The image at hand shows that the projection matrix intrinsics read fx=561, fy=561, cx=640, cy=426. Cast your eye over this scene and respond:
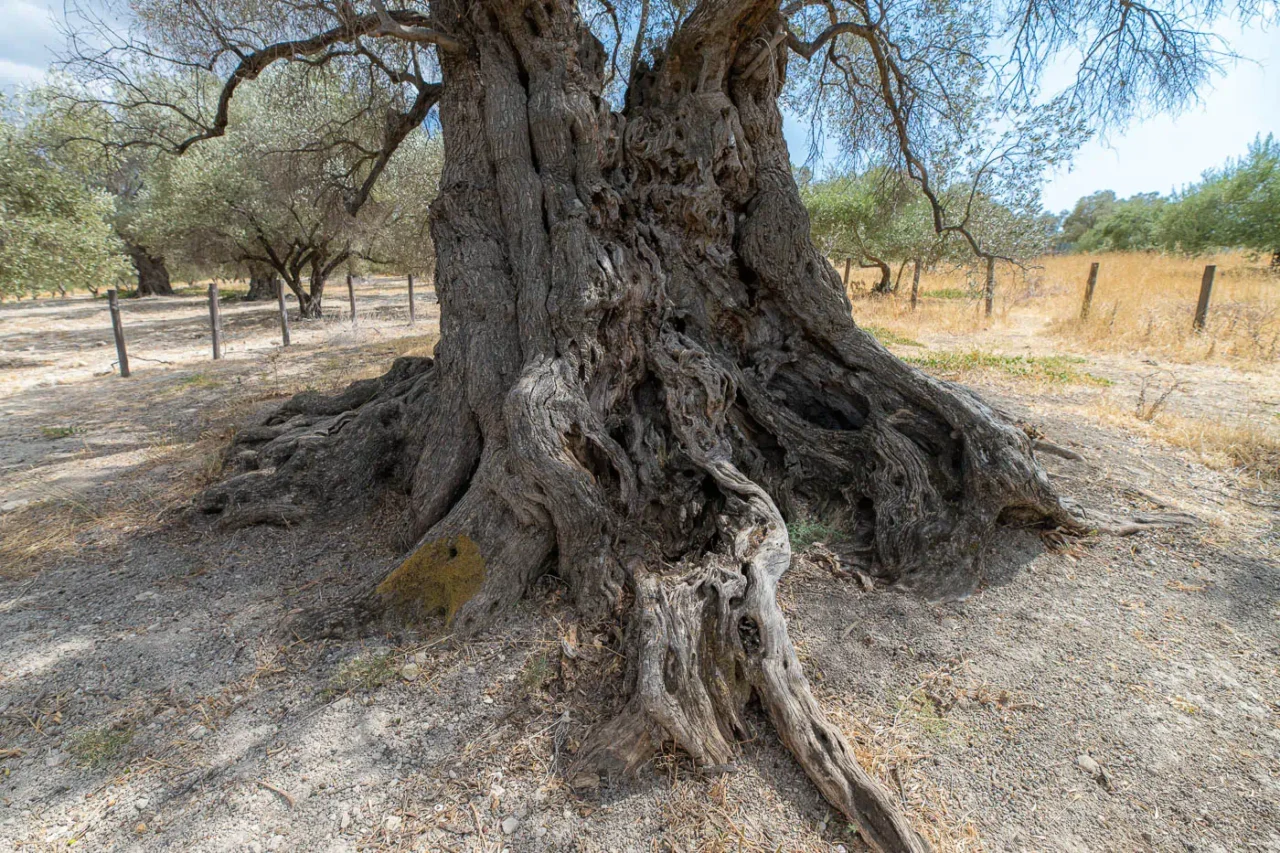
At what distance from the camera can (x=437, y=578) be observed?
3166 mm

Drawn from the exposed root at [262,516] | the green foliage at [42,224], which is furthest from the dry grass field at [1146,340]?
the green foliage at [42,224]

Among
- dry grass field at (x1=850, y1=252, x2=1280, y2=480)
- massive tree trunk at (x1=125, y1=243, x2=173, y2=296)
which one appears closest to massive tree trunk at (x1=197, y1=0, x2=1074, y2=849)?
dry grass field at (x1=850, y1=252, x2=1280, y2=480)

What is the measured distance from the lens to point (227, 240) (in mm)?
16766

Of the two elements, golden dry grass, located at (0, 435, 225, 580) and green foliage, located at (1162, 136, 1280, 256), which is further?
green foliage, located at (1162, 136, 1280, 256)

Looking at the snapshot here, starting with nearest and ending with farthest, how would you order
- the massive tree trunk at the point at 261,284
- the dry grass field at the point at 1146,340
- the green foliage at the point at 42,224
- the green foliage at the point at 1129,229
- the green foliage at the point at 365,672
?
1. the green foliage at the point at 365,672
2. the dry grass field at the point at 1146,340
3. the green foliage at the point at 42,224
4. the massive tree trunk at the point at 261,284
5. the green foliage at the point at 1129,229

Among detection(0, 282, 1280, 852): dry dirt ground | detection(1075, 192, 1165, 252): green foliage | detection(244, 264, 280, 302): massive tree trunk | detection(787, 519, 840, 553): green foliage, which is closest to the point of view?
detection(0, 282, 1280, 852): dry dirt ground

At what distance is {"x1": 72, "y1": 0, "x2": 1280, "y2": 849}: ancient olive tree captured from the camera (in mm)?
3150

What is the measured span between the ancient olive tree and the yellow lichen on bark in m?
0.01

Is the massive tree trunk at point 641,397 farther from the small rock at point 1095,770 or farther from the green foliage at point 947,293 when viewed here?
the green foliage at point 947,293

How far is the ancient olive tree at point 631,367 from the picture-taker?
315cm

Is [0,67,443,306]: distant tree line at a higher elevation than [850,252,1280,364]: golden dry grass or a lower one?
higher

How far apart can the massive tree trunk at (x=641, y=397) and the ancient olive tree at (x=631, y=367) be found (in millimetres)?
19

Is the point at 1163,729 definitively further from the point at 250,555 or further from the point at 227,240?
the point at 227,240

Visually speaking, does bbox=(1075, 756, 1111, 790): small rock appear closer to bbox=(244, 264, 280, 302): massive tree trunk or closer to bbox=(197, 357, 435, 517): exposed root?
bbox=(197, 357, 435, 517): exposed root
